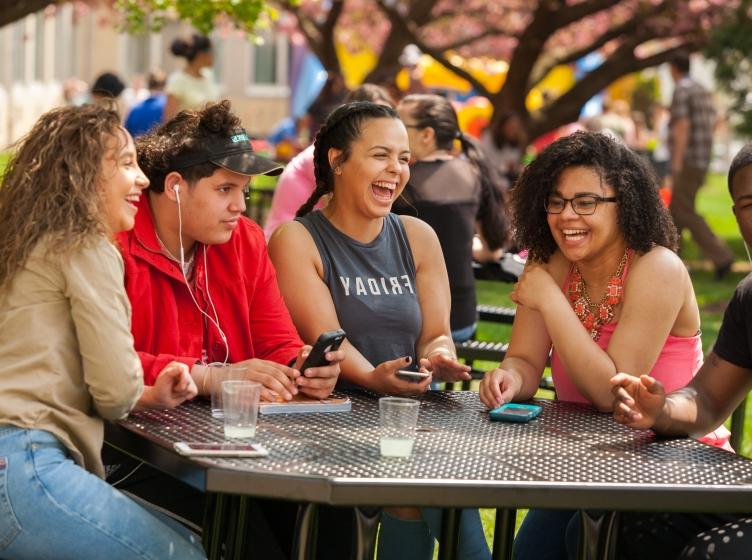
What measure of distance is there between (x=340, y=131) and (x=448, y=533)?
159cm

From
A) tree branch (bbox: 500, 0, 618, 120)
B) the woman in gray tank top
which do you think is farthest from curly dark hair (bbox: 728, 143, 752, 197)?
tree branch (bbox: 500, 0, 618, 120)

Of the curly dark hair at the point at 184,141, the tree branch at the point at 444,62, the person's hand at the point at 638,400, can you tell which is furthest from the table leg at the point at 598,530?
the tree branch at the point at 444,62

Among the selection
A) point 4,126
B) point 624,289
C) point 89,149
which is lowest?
point 4,126

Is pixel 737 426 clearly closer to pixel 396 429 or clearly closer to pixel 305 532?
pixel 396 429

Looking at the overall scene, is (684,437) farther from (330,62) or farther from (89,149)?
(330,62)

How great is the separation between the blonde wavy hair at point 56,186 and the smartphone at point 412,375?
1.06 metres

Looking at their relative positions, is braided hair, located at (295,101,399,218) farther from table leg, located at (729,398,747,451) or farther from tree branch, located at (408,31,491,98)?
tree branch, located at (408,31,491,98)

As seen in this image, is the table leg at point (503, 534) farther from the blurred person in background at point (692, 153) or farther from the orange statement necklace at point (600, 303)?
the blurred person in background at point (692, 153)

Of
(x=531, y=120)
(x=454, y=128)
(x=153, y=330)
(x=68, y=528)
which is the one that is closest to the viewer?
(x=68, y=528)

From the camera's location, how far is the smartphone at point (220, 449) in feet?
9.00

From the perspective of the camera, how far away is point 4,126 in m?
28.2

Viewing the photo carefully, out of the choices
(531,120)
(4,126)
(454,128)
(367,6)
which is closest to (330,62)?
(531,120)

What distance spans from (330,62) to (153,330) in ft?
45.6

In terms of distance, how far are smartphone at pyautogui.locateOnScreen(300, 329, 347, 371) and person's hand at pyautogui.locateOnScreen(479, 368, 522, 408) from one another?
431mm
